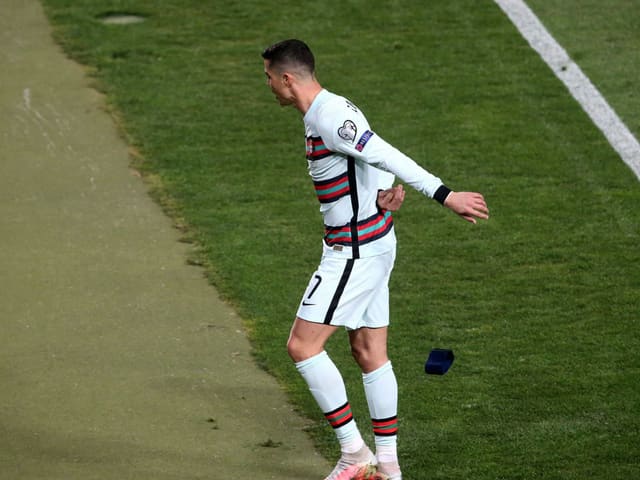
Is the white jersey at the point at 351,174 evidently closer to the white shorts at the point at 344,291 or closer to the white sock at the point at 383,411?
the white shorts at the point at 344,291

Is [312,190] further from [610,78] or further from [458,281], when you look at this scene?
[610,78]

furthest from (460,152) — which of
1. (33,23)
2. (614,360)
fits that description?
(33,23)

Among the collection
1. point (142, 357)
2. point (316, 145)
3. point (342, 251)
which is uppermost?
point (316, 145)

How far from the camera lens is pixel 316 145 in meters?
6.56

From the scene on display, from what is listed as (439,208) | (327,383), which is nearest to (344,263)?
(327,383)

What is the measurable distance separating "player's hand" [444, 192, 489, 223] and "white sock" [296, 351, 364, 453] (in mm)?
1034

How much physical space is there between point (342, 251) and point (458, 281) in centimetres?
313

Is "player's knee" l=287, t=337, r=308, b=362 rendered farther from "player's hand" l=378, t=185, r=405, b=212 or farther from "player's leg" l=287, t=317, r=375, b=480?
"player's hand" l=378, t=185, r=405, b=212

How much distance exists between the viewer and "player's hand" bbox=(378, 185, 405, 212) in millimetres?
6527

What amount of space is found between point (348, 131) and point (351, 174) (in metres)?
0.30

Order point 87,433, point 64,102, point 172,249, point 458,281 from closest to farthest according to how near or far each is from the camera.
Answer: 1. point 87,433
2. point 458,281
3. point 172,249
4. point 64,102

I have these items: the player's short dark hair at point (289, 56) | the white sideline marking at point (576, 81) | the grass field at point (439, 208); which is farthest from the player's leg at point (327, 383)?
the white sideline marking at point (576, 81)

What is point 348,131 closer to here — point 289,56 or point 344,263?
point 289,56

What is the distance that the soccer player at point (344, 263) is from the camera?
21.5 feet
